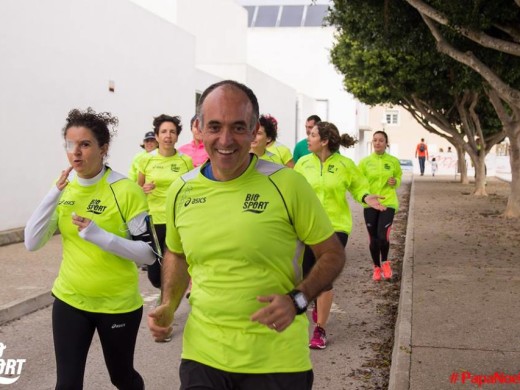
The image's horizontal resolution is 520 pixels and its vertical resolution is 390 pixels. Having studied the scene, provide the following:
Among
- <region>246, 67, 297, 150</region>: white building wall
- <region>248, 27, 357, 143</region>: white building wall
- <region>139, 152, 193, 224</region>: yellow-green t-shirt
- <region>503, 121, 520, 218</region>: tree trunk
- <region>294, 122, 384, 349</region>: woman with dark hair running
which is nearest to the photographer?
<region>294, 122, 384, 349</region>: woman with dark hair running

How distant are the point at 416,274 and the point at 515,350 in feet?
11.5

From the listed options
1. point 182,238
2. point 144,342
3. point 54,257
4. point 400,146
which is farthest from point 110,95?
point 400,146

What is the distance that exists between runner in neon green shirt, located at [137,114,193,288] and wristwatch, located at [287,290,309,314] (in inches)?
204

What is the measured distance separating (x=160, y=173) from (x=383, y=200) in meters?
3.07

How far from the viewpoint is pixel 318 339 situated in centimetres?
646

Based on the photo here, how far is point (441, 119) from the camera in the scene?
3169 centimetres

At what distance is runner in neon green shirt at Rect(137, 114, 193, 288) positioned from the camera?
7918mm

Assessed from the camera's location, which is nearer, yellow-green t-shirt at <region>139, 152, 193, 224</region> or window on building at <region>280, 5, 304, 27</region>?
yellow-green t-shirt at <region>139, 152, 193, 224</region>

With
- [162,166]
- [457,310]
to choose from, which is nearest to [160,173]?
[162,166]

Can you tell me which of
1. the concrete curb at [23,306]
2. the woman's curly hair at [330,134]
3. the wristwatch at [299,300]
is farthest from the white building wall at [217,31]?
the wristwatch at [299,300]

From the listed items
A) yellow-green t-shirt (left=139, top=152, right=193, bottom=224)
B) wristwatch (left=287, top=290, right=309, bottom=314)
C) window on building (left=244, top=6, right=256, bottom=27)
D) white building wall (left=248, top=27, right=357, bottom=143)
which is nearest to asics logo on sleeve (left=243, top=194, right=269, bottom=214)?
wristwatch (left=287, top=290, right=309, bottom=314)

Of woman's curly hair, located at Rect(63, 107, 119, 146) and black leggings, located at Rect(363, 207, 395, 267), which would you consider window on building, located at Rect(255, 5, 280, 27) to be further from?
woman's curly hair, located at Rect(63, 107, 119, 146)

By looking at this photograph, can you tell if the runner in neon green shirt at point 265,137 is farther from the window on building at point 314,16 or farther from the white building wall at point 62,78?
the window on building at point 314,16

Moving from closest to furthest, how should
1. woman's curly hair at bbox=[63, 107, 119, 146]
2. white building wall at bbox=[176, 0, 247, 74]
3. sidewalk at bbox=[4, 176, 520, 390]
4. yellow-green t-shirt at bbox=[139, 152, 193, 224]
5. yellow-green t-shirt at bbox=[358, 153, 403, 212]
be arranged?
woman's curly hair at bbox=[63, 107, 119, 146] → sidewalk at bbox=[4, 176, 520, 390] → yellow-green t-shirt at bbox=[139, 152, 193, 224] → yellow-green t-shirt at bbox=[358, 153, 403, 212] → white building wall at bbox=[176, 0, 247, 74]
